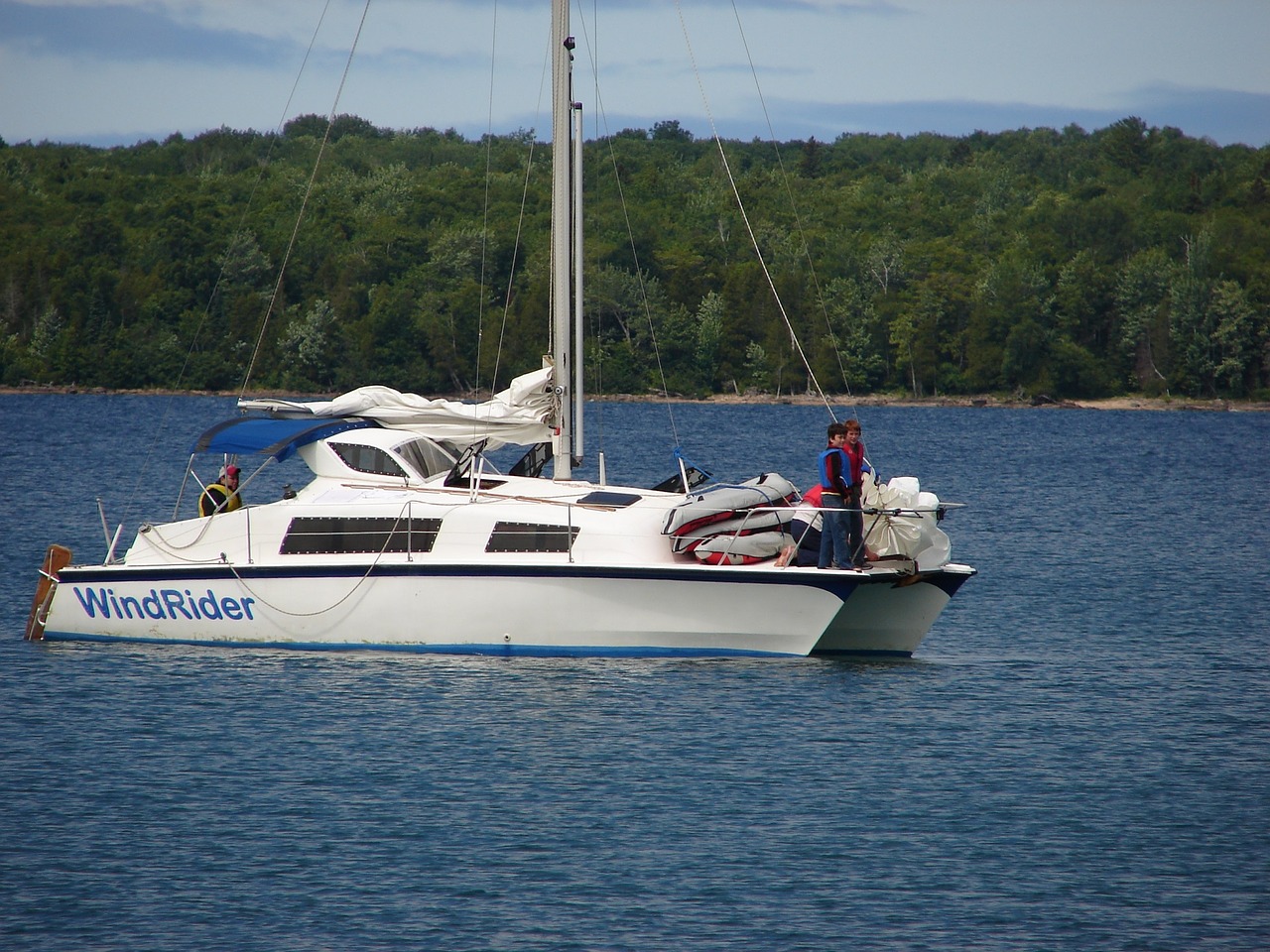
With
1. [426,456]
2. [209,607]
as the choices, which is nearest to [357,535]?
[426,456]

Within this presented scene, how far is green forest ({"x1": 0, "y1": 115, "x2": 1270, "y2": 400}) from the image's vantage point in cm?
10862

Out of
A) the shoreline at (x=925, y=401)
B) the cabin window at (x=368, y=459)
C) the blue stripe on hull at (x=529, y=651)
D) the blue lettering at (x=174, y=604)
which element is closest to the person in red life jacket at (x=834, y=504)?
the blue stripe on hull at (x=529, y=651)

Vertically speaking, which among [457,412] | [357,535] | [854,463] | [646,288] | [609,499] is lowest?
[357,535]

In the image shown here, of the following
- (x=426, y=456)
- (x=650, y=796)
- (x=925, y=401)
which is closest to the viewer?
(x=650, y=796)

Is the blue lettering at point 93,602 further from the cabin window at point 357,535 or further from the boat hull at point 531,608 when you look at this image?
the cabin window at point 357,535

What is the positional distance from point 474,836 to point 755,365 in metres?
100

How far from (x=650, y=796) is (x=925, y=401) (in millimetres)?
105263

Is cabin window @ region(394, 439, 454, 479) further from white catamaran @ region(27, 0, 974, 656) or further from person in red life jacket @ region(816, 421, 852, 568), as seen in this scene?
person in red life jacket @ region(816, 421, 852, 568)

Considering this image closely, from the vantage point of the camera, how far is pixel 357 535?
1947 cm

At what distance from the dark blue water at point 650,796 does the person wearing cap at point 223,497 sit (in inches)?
77.0

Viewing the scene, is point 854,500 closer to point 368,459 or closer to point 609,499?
point 609,499

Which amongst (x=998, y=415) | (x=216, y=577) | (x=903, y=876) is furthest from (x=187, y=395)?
(x=903, y=876)

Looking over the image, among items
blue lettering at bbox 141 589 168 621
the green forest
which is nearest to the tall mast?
blue lettering at bbox 141 589 168 621

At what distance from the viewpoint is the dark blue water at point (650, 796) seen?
41.4ft
